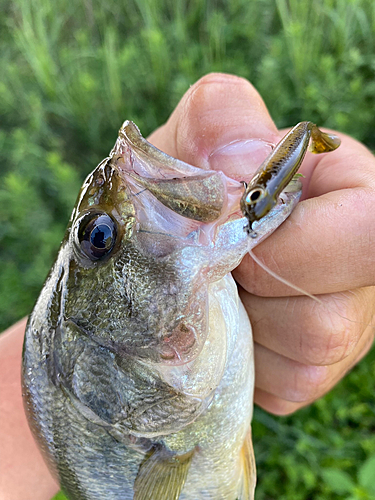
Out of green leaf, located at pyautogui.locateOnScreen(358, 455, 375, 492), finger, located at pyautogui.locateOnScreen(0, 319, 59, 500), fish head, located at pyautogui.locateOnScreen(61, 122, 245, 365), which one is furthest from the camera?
green leaf, located at pyautogui.locateOnScreen(358, 455, 375, 492)

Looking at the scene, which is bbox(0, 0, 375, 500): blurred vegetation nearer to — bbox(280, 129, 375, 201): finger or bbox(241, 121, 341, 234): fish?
bbox(280, 129, 375, 201): finger

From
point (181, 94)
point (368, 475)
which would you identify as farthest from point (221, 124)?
point (368, 475)

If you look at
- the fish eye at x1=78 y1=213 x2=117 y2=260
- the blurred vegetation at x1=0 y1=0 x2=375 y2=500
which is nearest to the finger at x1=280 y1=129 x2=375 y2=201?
the fish eye at x1=78 y1=213 x2=117 y2=260

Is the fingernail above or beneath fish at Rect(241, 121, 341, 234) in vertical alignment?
beneath

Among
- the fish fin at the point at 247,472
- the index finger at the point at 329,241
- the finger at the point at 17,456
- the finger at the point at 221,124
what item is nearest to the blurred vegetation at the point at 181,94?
the finger at the point at 17,456

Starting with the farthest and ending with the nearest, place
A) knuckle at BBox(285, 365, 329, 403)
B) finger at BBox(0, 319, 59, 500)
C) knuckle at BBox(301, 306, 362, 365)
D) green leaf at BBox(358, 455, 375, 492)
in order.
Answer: green leaf at BBox(358, 455, 375, 492) → finger at BBox(0, 319, 59, 500) → knuckle at BBox(285, 365, 329, 403) → knuckle at BBox(301, 306, 362, 365)
